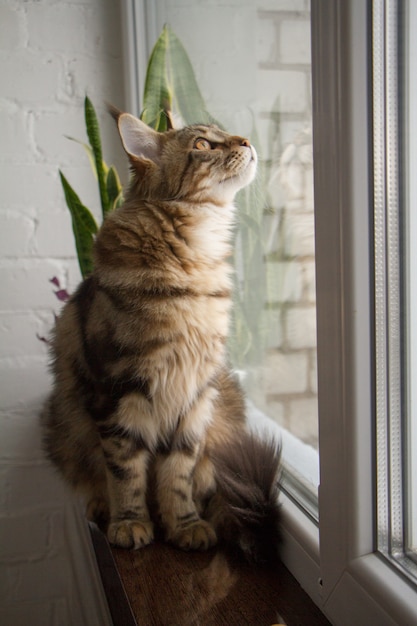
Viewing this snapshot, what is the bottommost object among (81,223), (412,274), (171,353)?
(171,353)

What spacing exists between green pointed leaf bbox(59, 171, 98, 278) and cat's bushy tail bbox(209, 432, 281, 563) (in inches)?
25.9

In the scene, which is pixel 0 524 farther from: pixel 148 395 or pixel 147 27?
pixel 147 27

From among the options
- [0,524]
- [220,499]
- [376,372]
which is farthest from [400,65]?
[0,524]

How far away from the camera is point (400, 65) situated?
1.87 feet

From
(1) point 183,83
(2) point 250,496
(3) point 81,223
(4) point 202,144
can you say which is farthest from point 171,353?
(1) point 183,83

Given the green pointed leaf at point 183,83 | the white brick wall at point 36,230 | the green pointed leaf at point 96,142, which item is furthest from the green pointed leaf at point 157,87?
the white brick wall at point 36,230

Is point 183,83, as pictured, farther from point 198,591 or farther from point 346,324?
point 198,591

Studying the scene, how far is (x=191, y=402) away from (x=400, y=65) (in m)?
0.61

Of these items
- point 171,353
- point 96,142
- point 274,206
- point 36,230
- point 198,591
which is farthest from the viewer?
point 36,230

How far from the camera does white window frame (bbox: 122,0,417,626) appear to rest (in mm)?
570

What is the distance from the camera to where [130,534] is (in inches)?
36.6

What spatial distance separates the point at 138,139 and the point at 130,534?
0.66 meters

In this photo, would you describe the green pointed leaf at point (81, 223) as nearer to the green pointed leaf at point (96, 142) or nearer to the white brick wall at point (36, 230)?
the green pointed leaf at point (96, 142)

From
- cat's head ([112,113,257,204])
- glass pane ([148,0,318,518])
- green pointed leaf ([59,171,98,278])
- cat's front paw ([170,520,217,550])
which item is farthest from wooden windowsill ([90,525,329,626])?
green pointed leaf ([59,171,98,278])
